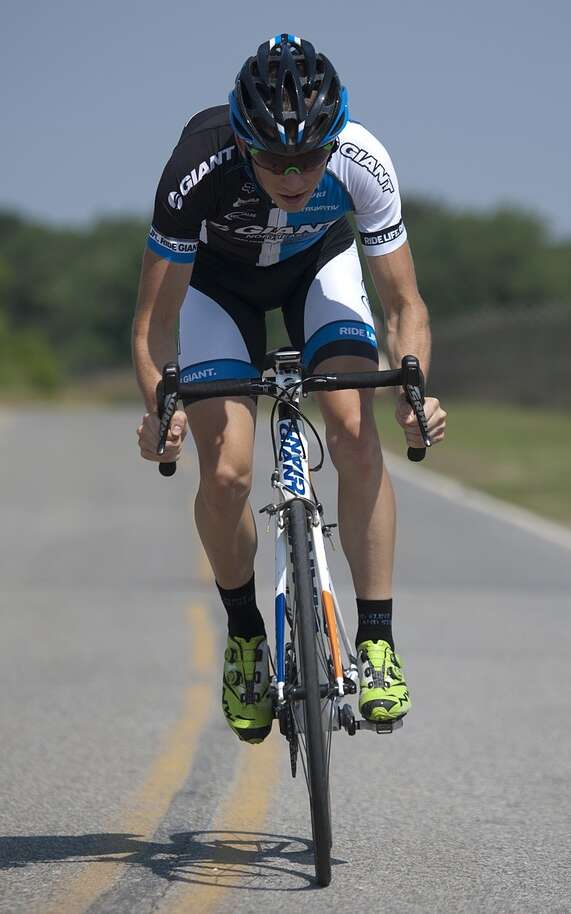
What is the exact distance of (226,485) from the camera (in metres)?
5.47

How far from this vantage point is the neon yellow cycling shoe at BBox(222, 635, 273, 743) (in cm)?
540

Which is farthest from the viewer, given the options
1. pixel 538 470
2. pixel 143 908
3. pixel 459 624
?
pixel 538 470

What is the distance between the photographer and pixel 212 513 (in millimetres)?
5555

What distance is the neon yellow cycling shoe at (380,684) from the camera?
17.4 ft

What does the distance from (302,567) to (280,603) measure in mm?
130

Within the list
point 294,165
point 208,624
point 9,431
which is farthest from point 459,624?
point 9,431

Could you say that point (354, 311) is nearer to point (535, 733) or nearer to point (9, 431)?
point (535, 733)

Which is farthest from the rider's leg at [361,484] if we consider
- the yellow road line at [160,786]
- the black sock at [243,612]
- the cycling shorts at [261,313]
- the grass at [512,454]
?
the grass at [512,454]

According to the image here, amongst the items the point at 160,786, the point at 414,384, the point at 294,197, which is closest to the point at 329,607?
the point at 414,384

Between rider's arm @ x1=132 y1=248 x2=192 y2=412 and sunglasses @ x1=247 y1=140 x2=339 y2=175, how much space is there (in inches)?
19.8

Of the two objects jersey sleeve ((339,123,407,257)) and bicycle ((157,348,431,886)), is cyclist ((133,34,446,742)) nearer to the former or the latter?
jersey sleeve ((339,123,407,257))

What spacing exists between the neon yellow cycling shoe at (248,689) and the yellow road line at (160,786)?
19.0 inches

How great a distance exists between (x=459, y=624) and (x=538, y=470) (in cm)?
1472

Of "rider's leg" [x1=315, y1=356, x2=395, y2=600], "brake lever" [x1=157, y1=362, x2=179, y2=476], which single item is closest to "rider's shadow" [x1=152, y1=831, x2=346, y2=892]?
"rider's leg" [x1=315, y1=356, x2=395, y2=600]
